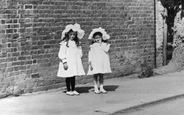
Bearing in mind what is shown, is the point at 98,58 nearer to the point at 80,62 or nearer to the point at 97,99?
the point at 80,62

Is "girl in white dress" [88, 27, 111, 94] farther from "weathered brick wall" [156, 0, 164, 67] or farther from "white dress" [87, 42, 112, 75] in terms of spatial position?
"weathered brick wall" [156, 0, 164, 67]

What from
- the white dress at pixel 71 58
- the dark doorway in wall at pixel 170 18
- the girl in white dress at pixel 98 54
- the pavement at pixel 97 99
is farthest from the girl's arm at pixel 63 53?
the dark doorway in wall at pixel 170 18

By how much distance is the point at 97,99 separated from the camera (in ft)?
30.4

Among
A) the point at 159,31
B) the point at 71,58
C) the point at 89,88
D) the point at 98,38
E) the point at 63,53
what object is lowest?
the point at 89,88

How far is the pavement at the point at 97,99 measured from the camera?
812cm

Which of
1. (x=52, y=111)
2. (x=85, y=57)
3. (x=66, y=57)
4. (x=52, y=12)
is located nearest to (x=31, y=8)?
(x=52, y=12)

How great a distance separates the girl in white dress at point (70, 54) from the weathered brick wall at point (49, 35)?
92 cm

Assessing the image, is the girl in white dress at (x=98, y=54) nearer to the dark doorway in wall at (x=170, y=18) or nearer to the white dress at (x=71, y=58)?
the white dress at (x=71, y=58)

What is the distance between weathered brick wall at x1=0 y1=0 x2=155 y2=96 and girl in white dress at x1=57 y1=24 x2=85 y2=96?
924 millimetres

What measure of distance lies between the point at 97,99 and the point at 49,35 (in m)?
2.40

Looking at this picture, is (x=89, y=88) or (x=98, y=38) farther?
(x=89, y=88)

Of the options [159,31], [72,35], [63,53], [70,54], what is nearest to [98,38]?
[72,35]

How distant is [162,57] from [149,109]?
20.9 ft

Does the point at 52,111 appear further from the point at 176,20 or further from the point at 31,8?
the point at 176,20
